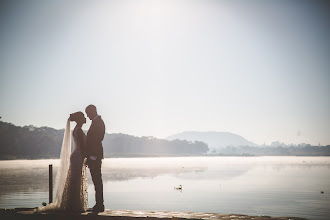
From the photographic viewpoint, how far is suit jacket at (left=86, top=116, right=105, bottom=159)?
44.4 feet

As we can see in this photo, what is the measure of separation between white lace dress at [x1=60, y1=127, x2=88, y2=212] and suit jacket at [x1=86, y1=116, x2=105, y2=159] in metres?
0.66

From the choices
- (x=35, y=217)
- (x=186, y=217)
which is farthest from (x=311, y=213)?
(x=35, y=217)

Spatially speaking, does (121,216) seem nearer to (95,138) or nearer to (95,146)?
(95,146)

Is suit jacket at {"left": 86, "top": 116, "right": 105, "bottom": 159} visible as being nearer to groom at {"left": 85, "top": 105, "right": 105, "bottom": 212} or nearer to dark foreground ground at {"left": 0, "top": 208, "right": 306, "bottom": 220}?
groom at {"left": 85, "top": 105, "right": 105, "bottom": 212}

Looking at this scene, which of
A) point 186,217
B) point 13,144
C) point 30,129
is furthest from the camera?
point 30,129

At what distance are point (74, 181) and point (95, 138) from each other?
1794 mm

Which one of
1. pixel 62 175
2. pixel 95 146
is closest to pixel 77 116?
pixel 95 146

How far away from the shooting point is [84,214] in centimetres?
1303

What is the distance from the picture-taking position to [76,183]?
1406 cm

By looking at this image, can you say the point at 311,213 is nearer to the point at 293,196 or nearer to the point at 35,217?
the point at 293,196

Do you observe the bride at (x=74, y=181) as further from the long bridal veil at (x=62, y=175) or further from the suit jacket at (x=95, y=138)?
the suit jacket at (x=95, y=138)

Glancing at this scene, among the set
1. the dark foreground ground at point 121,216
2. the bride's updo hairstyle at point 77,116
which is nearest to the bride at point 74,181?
the bride's updo hairstyle at point 77,116

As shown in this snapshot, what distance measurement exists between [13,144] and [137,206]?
5185 inches

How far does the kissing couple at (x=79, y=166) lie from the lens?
1357 cm
